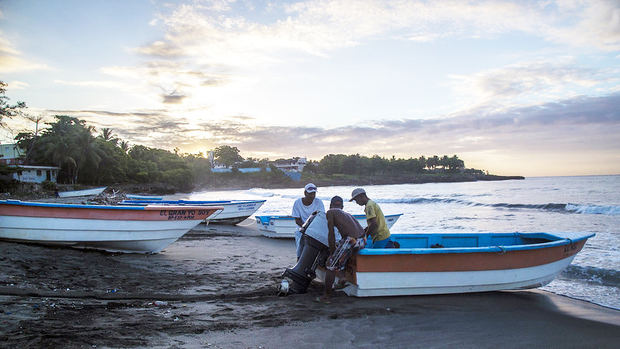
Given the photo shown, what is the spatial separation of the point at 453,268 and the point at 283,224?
27.2ft

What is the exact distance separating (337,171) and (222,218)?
A: 11420 cm

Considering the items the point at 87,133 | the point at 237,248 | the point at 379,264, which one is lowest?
the point at 237,248

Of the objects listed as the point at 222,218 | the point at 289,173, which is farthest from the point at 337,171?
the point at 222,218

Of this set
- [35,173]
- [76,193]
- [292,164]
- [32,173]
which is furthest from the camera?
[292,164]

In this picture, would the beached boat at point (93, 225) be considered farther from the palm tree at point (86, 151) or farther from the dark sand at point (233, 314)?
the palm tree at point (86, 151)

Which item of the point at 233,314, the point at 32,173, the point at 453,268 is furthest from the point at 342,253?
the point at 32,173

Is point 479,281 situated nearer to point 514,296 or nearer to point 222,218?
point 514,296

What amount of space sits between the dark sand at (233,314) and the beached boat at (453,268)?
0.22 m

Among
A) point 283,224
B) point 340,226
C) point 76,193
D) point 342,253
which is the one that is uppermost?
point 340,226

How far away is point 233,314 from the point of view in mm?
5152

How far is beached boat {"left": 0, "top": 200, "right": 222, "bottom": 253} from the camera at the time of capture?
8.42 m

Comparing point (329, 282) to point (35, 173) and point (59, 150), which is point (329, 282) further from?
point (59, 150)

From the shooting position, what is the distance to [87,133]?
163 ft

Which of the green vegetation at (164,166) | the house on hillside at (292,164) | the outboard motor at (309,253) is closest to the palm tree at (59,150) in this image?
the green vegetation at (164,166)
